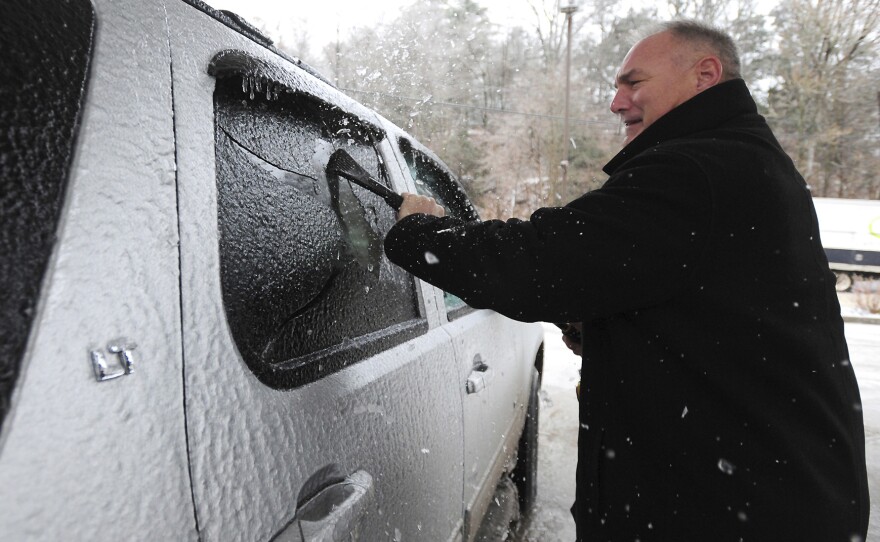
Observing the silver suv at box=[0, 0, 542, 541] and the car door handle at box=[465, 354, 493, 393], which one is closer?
the silver suv at box=[0, 0, 542, 541]

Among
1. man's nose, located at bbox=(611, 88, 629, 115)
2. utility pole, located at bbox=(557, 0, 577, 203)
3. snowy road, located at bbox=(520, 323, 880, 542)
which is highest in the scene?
utility pole, located at bbox=(557, 0, 577, 203)

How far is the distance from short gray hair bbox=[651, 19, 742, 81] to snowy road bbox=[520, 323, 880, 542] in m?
2.60

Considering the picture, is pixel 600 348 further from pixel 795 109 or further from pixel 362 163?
pixel 795 109

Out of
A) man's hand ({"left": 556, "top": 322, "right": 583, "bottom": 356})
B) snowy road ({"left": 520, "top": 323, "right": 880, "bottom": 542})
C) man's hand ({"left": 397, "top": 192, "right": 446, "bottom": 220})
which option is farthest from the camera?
snowy road ({"left": 520, "top": 323, "right": 880, "bottom": 542})

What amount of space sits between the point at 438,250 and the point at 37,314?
2.92 ft

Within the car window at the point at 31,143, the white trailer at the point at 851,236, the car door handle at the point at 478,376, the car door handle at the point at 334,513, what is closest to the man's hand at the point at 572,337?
the car door handle at the point at 478,376

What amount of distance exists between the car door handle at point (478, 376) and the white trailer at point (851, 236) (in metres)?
18.6

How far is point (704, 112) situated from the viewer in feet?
4.89

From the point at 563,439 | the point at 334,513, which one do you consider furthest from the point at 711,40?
the point at 563,439

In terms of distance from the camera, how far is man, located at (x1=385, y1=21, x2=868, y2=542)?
1.29 m

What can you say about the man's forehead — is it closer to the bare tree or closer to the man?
the man

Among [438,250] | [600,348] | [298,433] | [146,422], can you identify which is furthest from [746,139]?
[146,422]

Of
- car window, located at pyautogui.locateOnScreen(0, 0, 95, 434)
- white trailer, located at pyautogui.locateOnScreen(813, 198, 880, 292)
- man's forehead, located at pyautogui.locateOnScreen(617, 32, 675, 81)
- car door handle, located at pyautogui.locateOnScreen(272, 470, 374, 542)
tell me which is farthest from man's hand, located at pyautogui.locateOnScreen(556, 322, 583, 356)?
white trailer, located at pyautogui.locateOnScreen(813, 198, 880, 292)

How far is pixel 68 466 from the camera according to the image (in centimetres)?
62
